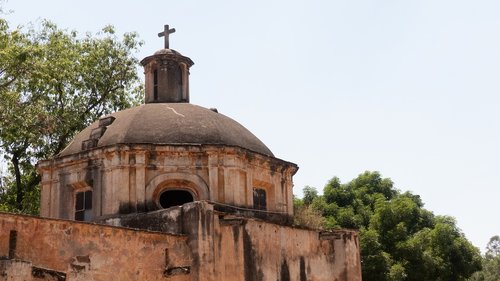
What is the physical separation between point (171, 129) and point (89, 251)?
4140 mm

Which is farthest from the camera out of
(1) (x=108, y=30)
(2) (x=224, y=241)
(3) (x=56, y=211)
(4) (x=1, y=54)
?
(1) (x=108, y=30)

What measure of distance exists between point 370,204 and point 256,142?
37.4 feet

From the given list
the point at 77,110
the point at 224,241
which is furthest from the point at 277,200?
the point at 77,110

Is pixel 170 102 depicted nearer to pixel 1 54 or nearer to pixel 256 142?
pixel 256 142

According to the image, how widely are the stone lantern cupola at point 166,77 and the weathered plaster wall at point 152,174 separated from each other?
2.86 m

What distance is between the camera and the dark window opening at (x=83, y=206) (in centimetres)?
1473

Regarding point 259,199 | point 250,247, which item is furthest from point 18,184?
point 250,247

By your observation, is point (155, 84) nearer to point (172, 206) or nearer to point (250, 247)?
point (172, 206)

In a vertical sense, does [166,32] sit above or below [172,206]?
above

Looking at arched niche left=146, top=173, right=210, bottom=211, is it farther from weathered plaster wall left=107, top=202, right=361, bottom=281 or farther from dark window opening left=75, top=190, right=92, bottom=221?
dark window opening left=75, top=190, right=92, bottom=221

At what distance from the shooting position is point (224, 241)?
12.7 metres

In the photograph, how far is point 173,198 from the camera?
14828 mm

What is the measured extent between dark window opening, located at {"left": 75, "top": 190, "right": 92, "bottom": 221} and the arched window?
151 centimetres

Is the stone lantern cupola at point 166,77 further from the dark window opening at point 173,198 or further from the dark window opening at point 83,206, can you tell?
the dark window opening at point 83,206
